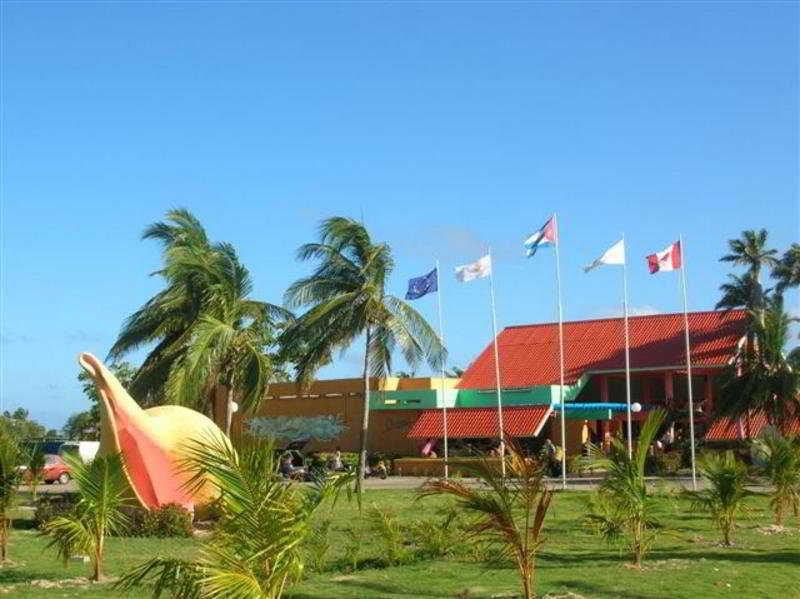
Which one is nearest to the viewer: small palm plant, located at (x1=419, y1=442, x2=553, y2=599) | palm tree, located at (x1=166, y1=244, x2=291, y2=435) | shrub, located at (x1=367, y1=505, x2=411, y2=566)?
small palm plant, located at (x1=419, y1=442, x2=553, y2=599)

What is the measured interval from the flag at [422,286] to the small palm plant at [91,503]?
24.0m

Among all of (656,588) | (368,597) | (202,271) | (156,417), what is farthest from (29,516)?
(656,588)

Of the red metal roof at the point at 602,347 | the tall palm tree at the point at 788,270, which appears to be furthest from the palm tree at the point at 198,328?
the tall palm tree at the point at 788,270

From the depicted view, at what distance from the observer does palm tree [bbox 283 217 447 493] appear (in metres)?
32.6

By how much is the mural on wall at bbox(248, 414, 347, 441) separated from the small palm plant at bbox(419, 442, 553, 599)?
39.8 m

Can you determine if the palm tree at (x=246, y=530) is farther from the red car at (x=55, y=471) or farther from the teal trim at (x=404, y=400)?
the teal trim at (x=404, y=400)

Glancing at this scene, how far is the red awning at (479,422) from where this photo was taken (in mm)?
42969

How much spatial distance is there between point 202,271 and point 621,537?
17.1 meters

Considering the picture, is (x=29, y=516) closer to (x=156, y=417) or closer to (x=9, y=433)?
(x=156, y=417)

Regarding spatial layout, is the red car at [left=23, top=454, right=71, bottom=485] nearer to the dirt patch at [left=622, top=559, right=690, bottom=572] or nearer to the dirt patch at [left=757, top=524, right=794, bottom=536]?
the dirt patch at [left=757, top=524, right=794, bottom=536]

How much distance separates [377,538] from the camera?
1712cm

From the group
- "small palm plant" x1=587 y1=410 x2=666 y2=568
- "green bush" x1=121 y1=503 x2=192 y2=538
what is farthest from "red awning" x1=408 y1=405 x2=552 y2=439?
"small palm plant" x1=587 y1=410 x2=666 y2=568

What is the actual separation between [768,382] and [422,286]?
1250 cm

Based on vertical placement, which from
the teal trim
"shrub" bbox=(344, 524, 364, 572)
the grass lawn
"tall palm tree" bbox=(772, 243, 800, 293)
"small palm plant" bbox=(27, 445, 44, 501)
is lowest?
the grass lawn
